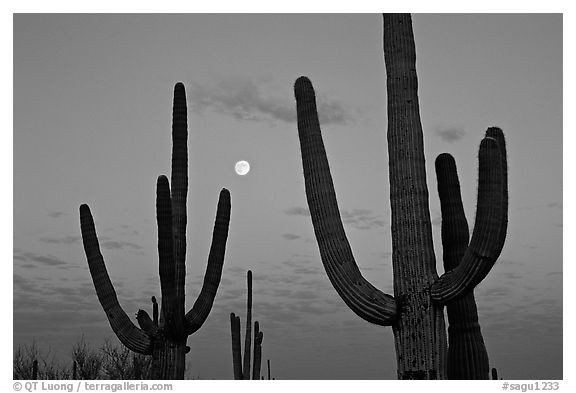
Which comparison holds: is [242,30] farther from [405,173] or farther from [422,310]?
[422,310]

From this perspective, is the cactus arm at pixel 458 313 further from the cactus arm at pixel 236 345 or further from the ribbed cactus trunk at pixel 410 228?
the cactus arm at pixel 236 345

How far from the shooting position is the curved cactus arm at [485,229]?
18.8ft

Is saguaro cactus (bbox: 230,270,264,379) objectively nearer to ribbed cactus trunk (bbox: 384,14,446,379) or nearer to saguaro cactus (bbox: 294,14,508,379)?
saguaro cactus (bbox: 294,14,508,379)

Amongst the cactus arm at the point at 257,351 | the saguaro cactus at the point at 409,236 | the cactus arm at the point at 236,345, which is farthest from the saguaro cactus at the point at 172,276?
the cactus arm at the point at 257,351

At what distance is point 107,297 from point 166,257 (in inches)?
43.6

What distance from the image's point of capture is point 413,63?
22.3 feet

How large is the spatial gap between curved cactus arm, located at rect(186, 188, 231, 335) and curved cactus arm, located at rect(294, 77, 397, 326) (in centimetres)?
342

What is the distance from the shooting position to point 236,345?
650 inches

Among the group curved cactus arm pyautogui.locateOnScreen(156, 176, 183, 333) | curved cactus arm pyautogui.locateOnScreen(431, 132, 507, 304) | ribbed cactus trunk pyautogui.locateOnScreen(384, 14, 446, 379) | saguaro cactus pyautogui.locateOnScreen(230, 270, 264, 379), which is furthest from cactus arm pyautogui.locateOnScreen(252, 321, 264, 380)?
curved cactus arm pyautogui.locateOnScreen(431, 132, 507, 304)

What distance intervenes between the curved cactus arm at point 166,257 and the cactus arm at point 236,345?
715 centimetres

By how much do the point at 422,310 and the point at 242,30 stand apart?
6.87 m

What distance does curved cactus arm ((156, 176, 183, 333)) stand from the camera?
9242 millimetres

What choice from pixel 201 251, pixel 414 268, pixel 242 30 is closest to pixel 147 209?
pixel 201 251
